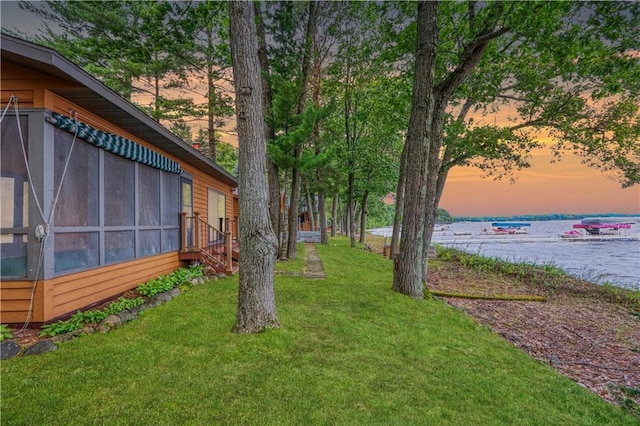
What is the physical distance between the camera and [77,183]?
14.3 feet

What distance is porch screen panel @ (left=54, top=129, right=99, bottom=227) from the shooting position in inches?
158

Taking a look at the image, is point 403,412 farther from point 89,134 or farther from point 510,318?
point 89,134

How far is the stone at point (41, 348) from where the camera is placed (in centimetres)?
311

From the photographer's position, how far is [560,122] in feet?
32.0

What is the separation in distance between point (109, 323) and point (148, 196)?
319 cm

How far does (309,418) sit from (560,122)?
11.4 m

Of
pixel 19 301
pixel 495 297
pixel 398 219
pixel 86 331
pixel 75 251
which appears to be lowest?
pixel 495 297

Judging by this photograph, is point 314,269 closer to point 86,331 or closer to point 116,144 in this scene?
point 116,144

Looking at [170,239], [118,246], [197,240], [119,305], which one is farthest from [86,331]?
[197,240]

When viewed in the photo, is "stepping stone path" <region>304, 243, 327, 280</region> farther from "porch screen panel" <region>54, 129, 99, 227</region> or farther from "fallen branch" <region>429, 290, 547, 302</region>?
"porch screen panel" <region>54, 129, 99, 227</region>

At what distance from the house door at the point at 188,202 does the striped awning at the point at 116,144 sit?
3.14ft

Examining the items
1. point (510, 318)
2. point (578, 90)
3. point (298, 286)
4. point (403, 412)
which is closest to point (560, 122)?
point (578, 90)

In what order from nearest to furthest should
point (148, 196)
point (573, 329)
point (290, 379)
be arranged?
point (290, 379)
point (573, 329)
point (148, 196)

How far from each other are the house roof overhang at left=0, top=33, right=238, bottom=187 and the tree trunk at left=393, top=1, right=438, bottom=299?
481 cm
